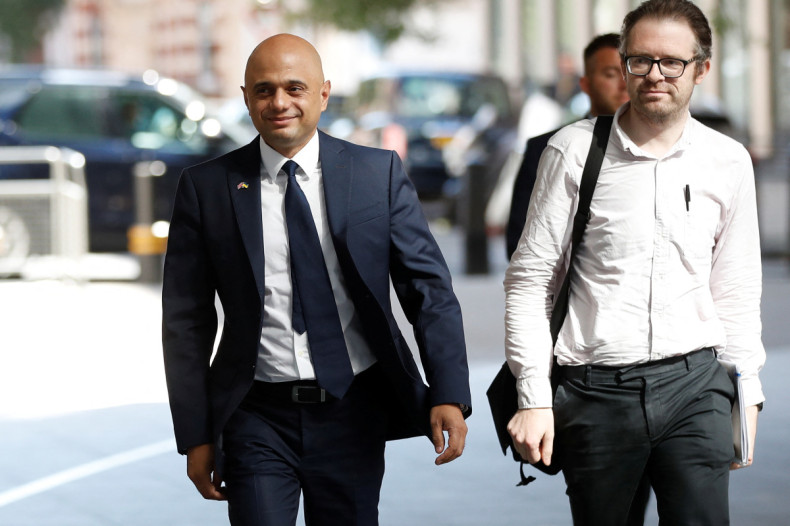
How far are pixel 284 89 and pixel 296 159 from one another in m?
0.19

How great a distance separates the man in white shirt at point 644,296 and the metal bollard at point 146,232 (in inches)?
404

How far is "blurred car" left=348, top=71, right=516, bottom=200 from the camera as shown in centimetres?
1856

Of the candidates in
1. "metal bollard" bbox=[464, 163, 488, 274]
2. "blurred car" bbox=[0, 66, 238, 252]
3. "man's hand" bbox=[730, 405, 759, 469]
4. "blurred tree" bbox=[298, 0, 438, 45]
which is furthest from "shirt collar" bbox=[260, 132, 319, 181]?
"blurred tree" bbox=[298, 0, 438, 45]

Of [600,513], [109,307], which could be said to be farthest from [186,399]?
[109,307]

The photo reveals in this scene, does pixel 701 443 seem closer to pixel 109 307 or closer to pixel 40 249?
pixel 109 307

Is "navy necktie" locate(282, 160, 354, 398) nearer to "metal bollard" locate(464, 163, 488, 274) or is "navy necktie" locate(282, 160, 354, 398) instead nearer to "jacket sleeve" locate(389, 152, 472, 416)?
"jacket sleeve" locate(389, 152, 472, 416)

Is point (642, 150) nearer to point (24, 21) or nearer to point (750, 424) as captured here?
point (750, 424)

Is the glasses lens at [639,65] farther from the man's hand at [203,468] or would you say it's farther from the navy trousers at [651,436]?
the man's hand at [203,468]

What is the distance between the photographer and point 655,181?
3.47 m

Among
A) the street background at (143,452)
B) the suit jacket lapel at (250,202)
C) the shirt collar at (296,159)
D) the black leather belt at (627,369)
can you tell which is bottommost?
the street background at (143,452)

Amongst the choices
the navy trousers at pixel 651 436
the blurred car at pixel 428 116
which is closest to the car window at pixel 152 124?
the blurred car at pixel 428 116

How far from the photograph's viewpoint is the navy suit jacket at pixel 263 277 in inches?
140

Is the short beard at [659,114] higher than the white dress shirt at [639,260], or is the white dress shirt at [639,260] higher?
the short beard at [659,114]

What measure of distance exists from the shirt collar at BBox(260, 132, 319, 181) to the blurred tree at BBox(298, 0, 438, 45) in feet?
77.4
